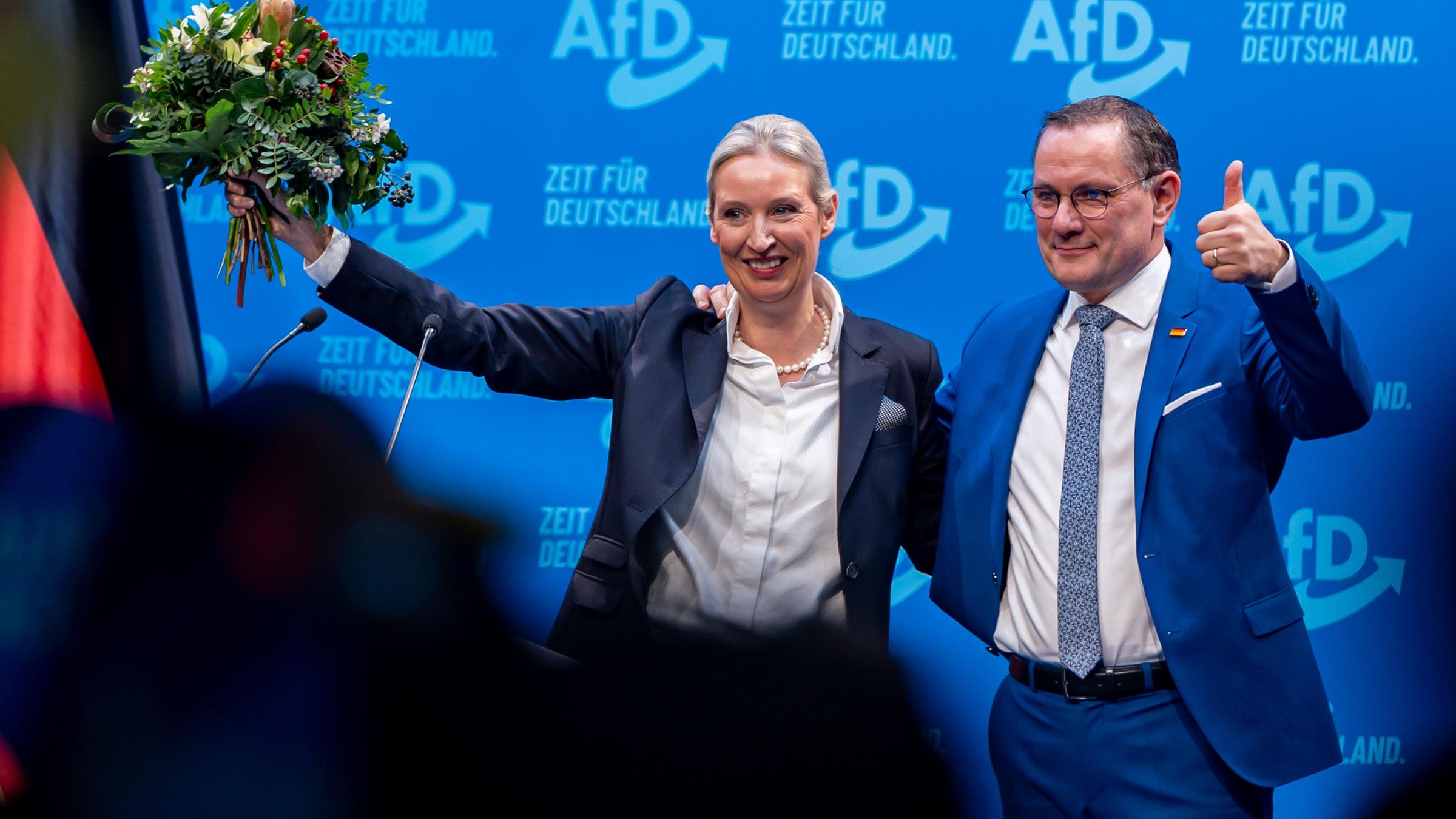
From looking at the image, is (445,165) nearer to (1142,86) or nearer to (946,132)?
(946,132)

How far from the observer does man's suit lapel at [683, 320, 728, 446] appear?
8.75 ft

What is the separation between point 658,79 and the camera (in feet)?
12.9

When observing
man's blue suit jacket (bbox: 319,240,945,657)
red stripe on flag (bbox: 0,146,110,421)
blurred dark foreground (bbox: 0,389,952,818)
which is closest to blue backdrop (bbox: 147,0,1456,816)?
red stripe on flag (bbox: 0,146,110,421)

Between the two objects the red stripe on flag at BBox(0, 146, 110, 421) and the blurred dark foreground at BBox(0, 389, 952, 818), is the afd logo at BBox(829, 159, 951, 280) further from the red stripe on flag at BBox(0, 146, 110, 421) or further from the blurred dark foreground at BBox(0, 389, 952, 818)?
the blurred dark foreground at BBox(0, 389, 952, 818)

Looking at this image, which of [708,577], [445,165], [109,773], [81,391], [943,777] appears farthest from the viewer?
[445,165]

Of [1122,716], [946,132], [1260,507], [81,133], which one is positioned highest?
[946,132]

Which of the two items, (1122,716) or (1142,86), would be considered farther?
(1142,86)

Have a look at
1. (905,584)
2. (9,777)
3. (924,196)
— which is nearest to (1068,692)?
(905,584)

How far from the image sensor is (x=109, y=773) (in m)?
1.11

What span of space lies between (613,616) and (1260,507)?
1308mm

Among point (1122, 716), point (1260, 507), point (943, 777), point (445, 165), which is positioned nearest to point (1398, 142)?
point (1260, 507)

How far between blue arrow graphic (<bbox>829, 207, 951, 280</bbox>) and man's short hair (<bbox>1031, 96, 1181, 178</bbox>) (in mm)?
1469

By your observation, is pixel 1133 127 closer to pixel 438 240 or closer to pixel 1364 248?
pixel 1364 248

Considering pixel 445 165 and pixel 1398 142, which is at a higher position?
pixel 1398 142
